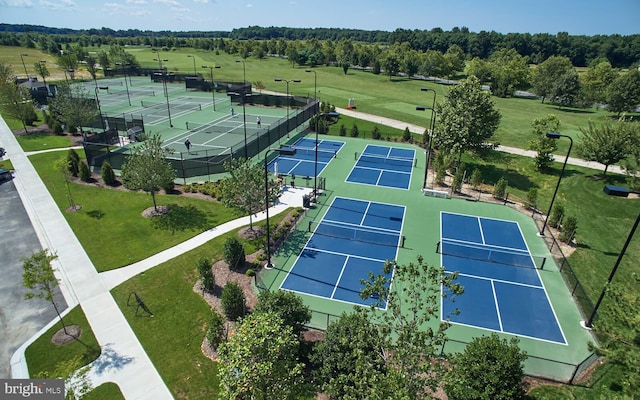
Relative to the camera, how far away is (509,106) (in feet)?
228

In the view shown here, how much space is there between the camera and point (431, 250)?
68.6 ft

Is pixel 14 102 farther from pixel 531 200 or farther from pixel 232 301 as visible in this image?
pixel 531 200

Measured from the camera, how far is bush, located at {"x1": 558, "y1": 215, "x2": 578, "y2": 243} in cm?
2175

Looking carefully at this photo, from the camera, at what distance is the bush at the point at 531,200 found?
26000mm

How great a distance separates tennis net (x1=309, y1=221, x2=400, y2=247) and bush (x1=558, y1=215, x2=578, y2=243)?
402 inches

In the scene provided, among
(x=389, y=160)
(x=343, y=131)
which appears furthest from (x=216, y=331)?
(x=343, y=131)

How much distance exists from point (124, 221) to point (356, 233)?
14.9 m

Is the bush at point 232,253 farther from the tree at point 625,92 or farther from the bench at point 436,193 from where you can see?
the tree at point 625,92

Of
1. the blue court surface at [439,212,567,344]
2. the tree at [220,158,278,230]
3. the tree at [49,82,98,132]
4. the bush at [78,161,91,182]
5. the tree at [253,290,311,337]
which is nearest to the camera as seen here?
the tree at [253,290,311,337]

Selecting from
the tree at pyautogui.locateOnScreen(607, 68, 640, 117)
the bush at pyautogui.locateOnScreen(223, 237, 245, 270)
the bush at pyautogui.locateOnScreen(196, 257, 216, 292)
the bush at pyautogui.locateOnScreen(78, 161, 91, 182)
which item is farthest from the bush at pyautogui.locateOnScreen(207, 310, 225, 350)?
the tree at pyautogui.locateOnScreen(607, 68, 640, 117)

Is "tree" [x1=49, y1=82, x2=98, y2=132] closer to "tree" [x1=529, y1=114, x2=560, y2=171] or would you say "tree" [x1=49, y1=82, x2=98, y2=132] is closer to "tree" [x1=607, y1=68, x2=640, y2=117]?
"tree" [x1=529, y1=114, x2=560, y2=171]

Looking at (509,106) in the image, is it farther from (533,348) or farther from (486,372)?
(486,372)

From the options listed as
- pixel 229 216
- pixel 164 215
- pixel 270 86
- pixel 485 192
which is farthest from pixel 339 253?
pixel 270 86

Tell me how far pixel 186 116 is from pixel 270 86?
32470mm
